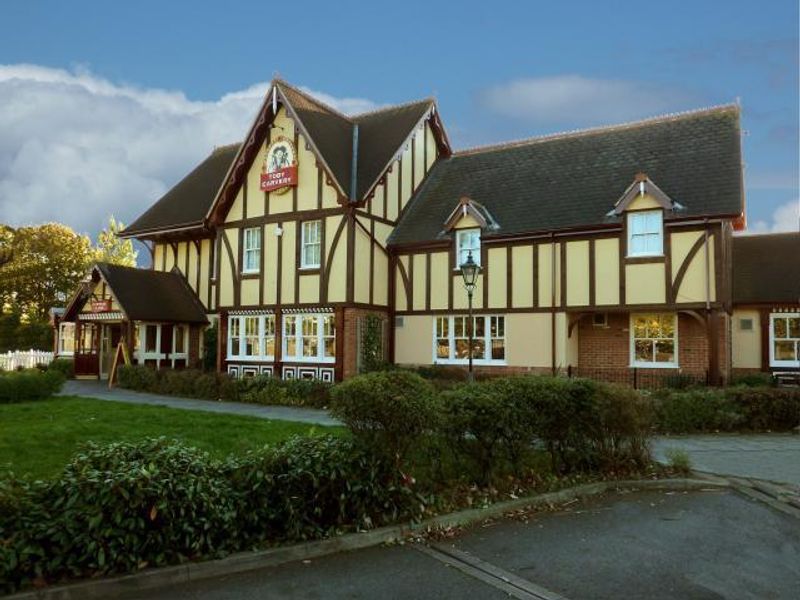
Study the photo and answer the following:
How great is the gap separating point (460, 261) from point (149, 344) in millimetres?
12237

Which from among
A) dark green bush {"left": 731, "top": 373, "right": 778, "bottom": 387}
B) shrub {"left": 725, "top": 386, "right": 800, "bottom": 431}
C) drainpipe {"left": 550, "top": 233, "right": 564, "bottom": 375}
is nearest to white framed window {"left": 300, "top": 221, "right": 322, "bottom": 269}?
drainpipe {"left": 550, "top": 233, "right": 564, "bottom": 375}

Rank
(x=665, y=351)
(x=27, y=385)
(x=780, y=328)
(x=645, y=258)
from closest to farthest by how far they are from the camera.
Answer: (x=27, y=385), (x=645, y=258), (x=665, y=351), (x=780, y=328)

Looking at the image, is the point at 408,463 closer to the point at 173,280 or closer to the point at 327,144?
the point at 327,144

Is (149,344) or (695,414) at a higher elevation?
A: (149,344)

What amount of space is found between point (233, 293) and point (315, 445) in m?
18.8

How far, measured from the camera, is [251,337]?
24484mm

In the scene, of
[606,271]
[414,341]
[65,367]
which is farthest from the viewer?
[65,367]


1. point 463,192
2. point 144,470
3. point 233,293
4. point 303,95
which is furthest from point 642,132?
point 144,470

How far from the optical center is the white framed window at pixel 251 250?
24516 mm

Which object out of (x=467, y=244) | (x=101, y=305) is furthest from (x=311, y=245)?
(x=101, y=305)

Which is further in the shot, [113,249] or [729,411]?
[113,249]

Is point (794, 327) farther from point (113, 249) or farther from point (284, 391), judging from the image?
point (113, 249)

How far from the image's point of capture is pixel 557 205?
21547 mm

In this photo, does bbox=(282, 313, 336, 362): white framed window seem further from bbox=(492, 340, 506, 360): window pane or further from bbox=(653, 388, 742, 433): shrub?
bbox=(653, 388, 742, 433): shrub
